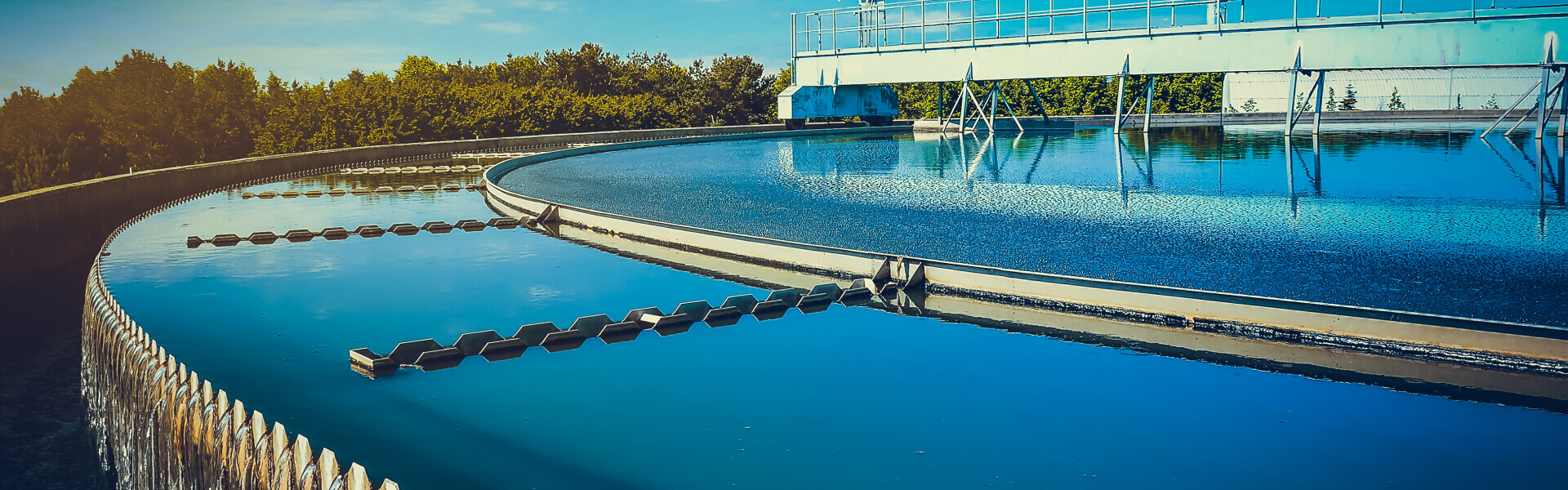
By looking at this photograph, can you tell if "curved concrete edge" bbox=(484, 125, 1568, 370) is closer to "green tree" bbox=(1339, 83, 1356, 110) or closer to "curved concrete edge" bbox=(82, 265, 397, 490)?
"curved concrete edge" bbox=(82, 265, 397, 490)

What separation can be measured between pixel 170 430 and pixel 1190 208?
15130mm

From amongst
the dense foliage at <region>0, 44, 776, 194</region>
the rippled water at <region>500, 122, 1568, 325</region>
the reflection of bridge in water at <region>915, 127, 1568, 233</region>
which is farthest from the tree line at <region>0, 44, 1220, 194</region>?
the rippled water at <region>500, 122, 1568, 325</region>

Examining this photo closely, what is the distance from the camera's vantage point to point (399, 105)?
178 feet

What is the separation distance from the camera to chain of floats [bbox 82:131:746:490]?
193 inches

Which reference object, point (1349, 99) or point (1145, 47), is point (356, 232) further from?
point (1349, 99)

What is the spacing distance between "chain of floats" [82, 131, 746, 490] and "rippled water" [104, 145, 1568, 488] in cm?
75

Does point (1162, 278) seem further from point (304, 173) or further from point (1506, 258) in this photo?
point (304, 173)

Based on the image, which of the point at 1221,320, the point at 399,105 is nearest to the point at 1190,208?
the point at 1221,320

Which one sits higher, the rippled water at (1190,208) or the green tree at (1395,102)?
the green tree at (1395,102)

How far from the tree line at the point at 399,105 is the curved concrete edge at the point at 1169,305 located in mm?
28830

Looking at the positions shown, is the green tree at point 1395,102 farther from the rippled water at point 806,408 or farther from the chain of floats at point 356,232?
the rippled water at point 806,408

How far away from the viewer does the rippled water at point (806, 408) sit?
6414 mm

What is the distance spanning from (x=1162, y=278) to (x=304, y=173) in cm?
2808

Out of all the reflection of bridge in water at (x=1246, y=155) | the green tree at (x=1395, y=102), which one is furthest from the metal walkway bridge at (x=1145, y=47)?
the green tree at (x=1395, y=102)
